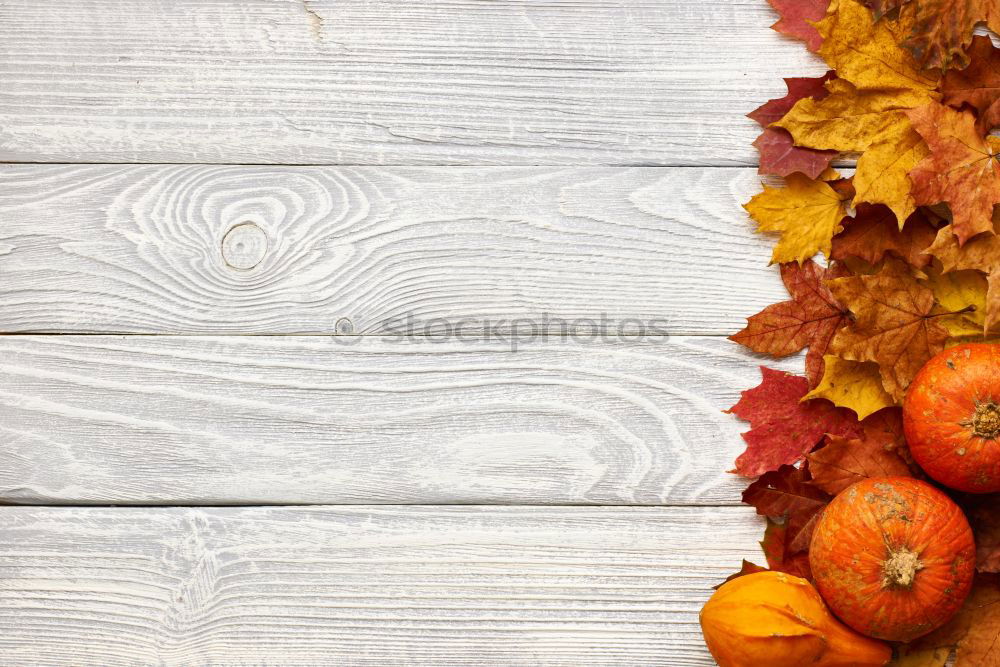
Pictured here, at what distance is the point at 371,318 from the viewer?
94 cm

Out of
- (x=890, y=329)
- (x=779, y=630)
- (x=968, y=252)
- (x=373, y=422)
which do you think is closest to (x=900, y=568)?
(x=779, y=630)

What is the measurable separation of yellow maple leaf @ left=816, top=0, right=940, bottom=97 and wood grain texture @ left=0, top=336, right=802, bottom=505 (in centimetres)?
35

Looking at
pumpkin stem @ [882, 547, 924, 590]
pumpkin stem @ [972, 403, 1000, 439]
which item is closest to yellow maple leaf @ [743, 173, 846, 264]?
pumpkin stem @ [972, 403, 1000, 439]

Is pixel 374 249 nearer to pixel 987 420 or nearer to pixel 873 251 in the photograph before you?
pixel 873 251

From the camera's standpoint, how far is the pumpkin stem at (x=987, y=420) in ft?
2.58

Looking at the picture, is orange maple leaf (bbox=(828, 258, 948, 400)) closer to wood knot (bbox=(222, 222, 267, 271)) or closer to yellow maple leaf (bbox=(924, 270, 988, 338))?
yellow maple leaf (bbox=(924, 270, 988, 338))

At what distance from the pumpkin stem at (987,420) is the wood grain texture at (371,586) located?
0.88 feet

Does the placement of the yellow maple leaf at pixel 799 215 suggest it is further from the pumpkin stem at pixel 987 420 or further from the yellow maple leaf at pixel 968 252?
the pumpkin stem at pixel 987 420

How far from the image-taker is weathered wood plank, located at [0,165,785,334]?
940mm

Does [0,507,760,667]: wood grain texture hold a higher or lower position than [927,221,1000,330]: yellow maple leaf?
lower

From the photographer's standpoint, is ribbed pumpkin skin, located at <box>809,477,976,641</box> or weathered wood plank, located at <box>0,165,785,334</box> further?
weathered wood plank, located at <box>0,165,785,334</box>

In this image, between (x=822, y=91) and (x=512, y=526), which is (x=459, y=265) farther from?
(x=822, y=91)

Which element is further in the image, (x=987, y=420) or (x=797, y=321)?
(x=797, y=321)

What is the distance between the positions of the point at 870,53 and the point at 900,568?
0.59 meters
